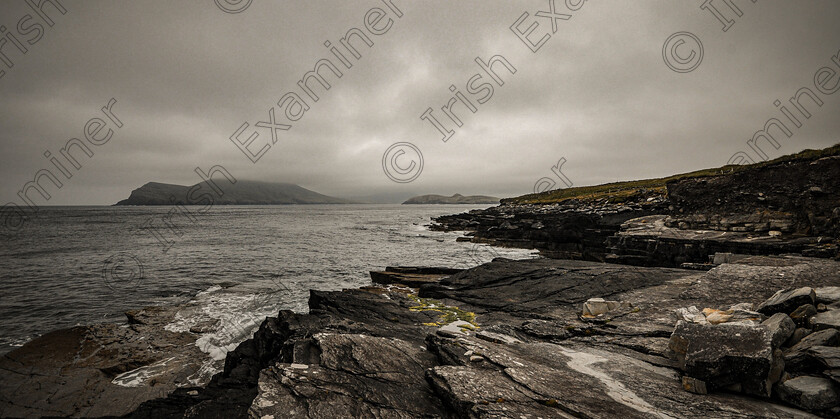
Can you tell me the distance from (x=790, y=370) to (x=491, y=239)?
138 feet

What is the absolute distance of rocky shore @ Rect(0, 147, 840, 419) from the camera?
581 cm

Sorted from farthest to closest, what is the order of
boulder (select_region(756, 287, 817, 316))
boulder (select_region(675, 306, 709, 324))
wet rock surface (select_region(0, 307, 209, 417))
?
wet rock surface (select_region(0, 307, 209, 417))
boulder (select_region(675, 306, 709, 324))
boulder (select_region(756, 287, 817, 316))

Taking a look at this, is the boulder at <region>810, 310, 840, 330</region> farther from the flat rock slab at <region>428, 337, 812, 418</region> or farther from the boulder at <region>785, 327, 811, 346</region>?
the flat rock slab at <region>428, 337, 812, 418</region>

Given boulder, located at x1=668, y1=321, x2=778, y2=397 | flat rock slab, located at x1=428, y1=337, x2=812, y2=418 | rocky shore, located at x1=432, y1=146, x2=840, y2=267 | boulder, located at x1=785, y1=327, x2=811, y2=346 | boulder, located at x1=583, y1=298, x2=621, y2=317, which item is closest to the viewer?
flat rock slab, located at x1=428, y1=337, x2=812, y2=418

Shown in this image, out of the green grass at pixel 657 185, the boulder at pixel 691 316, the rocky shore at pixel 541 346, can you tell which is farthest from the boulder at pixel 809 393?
the green grass at pixel 657 185

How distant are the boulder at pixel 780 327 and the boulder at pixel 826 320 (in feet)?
1.36

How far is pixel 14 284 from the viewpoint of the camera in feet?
81.8

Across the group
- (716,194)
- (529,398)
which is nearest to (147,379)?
(529,398)

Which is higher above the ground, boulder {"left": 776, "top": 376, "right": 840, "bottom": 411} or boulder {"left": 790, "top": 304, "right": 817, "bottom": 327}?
boulder {"left": 790, "top": 304, "right": 817, "bottom": 327}

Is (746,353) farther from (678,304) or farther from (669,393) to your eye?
(678,304)

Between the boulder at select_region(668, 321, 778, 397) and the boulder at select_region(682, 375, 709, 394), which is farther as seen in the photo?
the boulder at select_region(682, 375, 709, 394)

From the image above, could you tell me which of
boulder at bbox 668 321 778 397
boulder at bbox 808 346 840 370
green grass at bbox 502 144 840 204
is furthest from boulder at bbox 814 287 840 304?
green grass at bbox 502 144 840 204

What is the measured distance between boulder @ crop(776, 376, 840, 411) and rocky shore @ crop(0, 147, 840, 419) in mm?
21

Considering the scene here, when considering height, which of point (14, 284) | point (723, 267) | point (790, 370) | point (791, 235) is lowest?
point (14, 284)
